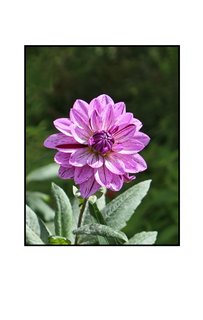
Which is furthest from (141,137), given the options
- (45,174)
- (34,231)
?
(45,174)

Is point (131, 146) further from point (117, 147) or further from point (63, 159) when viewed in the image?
point (63, 159)

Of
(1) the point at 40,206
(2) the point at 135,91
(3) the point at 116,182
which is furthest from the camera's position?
(2) the point at 135,91

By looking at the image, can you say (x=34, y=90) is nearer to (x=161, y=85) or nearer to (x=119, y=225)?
(x=161, y=85)

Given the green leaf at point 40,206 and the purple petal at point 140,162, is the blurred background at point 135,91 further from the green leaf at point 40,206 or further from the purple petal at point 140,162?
the purple petal at point 140,162

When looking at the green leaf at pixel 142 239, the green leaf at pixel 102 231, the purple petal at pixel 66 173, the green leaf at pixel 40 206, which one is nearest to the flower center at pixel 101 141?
the purple petal at pixel 66 173

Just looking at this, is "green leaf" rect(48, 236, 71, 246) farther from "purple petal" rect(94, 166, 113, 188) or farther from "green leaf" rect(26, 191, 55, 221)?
"green leaf" rect(26, 191, 55, 221)

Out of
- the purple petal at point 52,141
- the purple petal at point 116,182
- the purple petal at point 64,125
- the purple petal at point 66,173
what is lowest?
the purple petal at point 116,182
